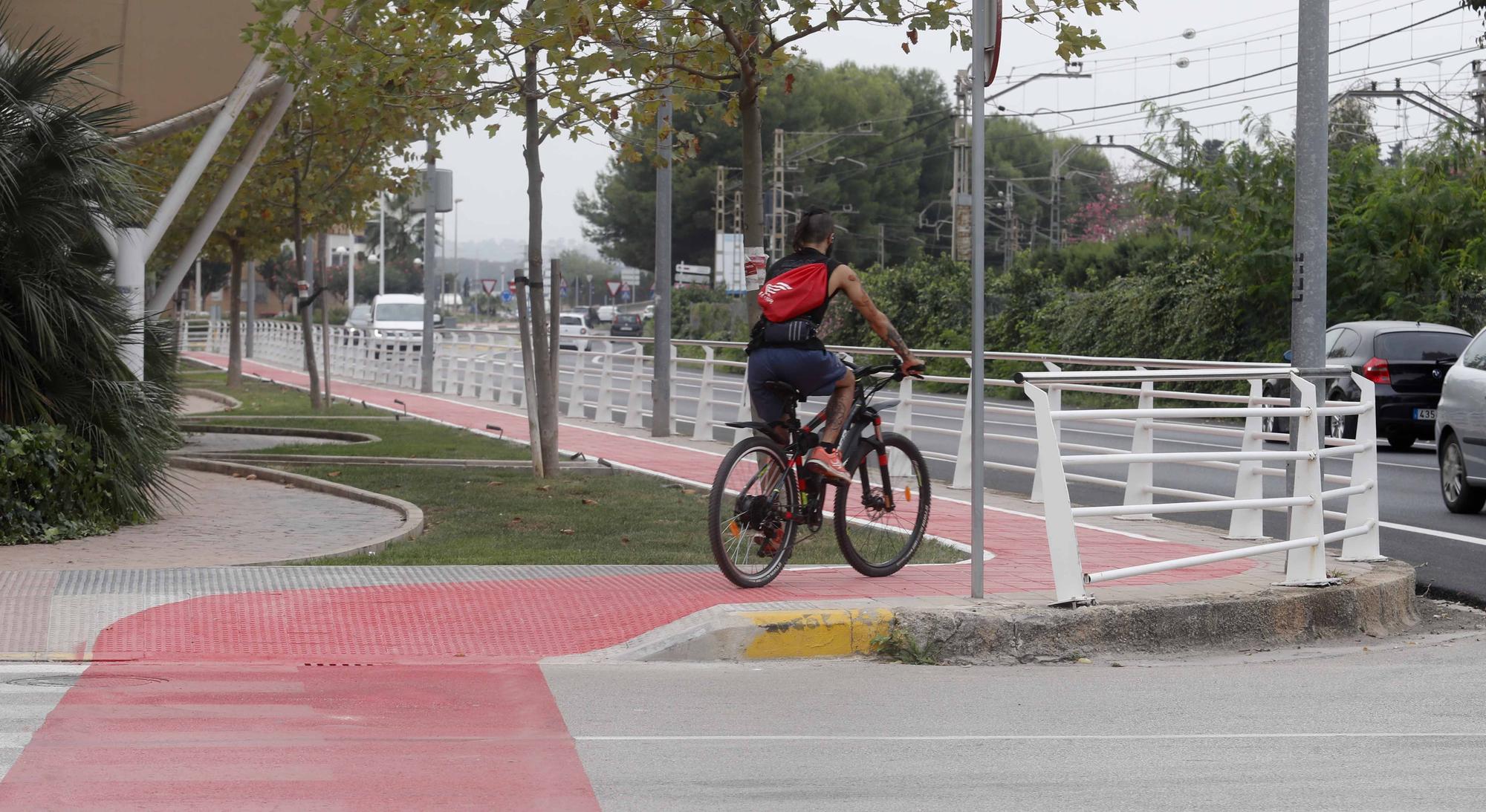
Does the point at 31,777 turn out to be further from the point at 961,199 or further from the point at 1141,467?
the point at 961,199

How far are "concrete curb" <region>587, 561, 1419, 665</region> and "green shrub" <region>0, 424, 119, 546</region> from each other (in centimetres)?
435

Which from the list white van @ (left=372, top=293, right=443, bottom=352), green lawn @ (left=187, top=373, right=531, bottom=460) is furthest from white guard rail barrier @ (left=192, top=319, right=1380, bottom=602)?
white van @ (left=372, top=293, right=443, bottom=352)

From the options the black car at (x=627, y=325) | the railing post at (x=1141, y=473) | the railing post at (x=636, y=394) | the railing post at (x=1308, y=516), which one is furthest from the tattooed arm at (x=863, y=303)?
the black car at (x=627, y=325)

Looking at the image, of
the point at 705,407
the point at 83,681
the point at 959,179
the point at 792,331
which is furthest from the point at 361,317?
the point at 83,681

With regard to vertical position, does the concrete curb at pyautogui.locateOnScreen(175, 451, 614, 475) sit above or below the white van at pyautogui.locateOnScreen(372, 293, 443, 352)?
below

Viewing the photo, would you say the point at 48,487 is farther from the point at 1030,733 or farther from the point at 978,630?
the point at 1030,733

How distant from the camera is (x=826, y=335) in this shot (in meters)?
46.4

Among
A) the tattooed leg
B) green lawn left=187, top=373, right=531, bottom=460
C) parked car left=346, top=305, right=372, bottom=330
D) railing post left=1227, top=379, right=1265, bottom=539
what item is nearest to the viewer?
the tattooed leg

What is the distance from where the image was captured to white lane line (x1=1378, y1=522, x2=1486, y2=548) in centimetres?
1134

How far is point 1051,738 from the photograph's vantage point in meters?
5.56

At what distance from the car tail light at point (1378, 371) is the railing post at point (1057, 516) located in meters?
14.0

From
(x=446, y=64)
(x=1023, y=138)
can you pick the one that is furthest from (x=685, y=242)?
(x=446, y=64)

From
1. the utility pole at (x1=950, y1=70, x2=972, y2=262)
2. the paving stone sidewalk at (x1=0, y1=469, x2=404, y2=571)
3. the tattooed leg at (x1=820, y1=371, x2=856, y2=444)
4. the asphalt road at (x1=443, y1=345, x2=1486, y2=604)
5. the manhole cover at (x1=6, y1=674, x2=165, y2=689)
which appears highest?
the utility pole at (x1=950, y1=70, x2=972, y2=262)

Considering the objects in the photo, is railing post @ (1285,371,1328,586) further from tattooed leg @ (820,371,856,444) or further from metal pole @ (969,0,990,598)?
tattooed leg @ (820,371,856,444)
